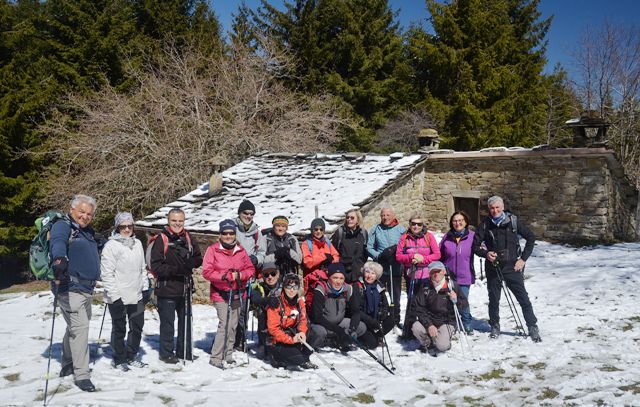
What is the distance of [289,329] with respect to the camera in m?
5.40

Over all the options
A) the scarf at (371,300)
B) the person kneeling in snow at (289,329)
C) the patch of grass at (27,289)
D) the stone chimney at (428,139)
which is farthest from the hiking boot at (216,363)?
the stone chimney at (428,139)

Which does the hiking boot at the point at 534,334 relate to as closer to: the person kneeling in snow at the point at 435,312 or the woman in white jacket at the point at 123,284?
the person kneeling in snow at the point at 435,312

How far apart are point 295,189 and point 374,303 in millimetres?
5799

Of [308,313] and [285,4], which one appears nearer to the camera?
[308,313]

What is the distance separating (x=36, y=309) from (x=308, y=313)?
18.5 feet

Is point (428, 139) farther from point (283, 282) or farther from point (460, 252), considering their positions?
point (283, 282)

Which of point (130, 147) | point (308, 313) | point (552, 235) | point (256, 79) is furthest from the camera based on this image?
point (256, 79)

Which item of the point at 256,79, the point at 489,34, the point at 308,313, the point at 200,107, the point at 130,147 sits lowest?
the point at 308,313

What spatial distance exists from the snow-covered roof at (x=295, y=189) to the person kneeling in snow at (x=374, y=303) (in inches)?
117

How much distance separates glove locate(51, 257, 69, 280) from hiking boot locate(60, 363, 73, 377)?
1163 millimetres

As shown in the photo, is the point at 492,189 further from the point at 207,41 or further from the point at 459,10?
the point at 207,41

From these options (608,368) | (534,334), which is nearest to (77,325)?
(534,334)

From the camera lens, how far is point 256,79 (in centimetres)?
2008

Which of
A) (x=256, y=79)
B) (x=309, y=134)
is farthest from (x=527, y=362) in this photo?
(x=256, y=79)
